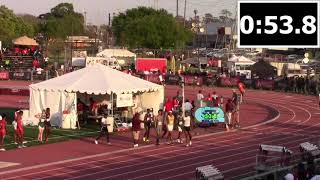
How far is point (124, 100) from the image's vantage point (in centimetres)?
2959

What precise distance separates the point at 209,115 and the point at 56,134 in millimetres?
6737

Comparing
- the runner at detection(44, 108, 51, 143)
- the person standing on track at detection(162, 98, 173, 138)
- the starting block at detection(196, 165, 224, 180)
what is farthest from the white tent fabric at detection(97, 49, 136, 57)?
the starting block at detection(196, 165, 224, 180)

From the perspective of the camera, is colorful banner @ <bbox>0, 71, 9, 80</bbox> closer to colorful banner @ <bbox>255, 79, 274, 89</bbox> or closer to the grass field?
colorful banner @ <bbox>255, 79, 274, 89</bbox>

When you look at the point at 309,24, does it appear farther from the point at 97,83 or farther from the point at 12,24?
the point at 12,24

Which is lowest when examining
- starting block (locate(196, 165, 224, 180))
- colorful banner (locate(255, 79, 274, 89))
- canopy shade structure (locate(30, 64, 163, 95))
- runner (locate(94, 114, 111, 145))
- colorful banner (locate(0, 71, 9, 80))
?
runner (locate(94, 114, 111, 145))

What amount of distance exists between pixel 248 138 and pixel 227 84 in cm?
2782

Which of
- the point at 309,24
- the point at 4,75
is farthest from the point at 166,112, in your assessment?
the point at 4,75

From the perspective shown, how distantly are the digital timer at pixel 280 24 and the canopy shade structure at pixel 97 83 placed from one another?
1841cm

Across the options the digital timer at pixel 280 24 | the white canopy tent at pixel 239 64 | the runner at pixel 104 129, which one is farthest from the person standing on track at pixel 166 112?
the white canopy tent at pixel 239 64

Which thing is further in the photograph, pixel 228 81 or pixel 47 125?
pixel 228 81

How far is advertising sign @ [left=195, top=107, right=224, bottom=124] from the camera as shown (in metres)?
29.8

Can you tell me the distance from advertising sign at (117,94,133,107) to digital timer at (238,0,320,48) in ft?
63.1

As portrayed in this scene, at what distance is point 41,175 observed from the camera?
19094 mm

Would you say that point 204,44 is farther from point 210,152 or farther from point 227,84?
point 210,152
